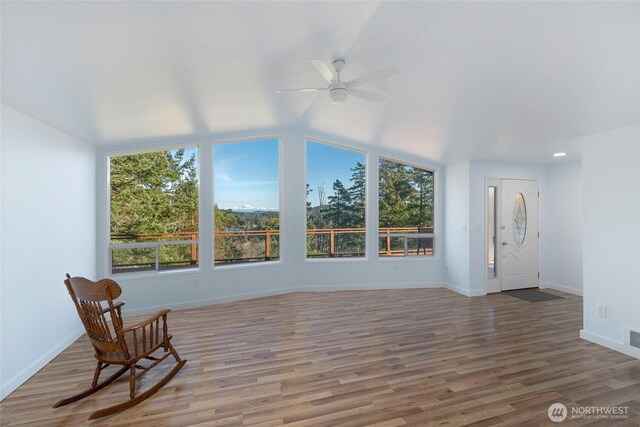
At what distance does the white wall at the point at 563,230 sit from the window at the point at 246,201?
17.0 feet

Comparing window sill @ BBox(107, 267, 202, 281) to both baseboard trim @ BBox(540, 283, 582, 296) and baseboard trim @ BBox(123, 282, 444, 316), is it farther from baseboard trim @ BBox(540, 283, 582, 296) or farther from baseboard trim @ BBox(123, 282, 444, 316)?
baseboard trim @ BBox(540, 283, 582, 296)

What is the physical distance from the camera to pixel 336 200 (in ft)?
18.8

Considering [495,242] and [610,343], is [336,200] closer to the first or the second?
[495,242]

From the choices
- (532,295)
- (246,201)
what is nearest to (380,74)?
(246,201)

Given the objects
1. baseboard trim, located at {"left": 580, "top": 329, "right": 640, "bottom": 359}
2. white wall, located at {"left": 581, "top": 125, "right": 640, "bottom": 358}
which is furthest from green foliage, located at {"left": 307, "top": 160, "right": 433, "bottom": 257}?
baseboard trim, located at {"left": 580, "top": 329, "right": 640, "bottom": 359}

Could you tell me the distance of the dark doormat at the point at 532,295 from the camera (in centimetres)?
492

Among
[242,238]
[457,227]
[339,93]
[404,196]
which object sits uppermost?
[339,93]

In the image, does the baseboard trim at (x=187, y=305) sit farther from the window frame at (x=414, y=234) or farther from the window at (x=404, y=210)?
the window at (x=404, y=210)

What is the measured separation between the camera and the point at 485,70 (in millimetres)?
2477

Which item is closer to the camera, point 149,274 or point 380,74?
point 380,74

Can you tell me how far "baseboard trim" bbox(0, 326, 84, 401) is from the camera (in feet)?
7.67

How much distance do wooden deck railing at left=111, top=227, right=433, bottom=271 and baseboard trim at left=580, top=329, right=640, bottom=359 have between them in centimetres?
274

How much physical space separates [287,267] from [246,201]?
4.57 feet

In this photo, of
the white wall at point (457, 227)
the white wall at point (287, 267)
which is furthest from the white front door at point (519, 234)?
the white wall at point (287, 267)
